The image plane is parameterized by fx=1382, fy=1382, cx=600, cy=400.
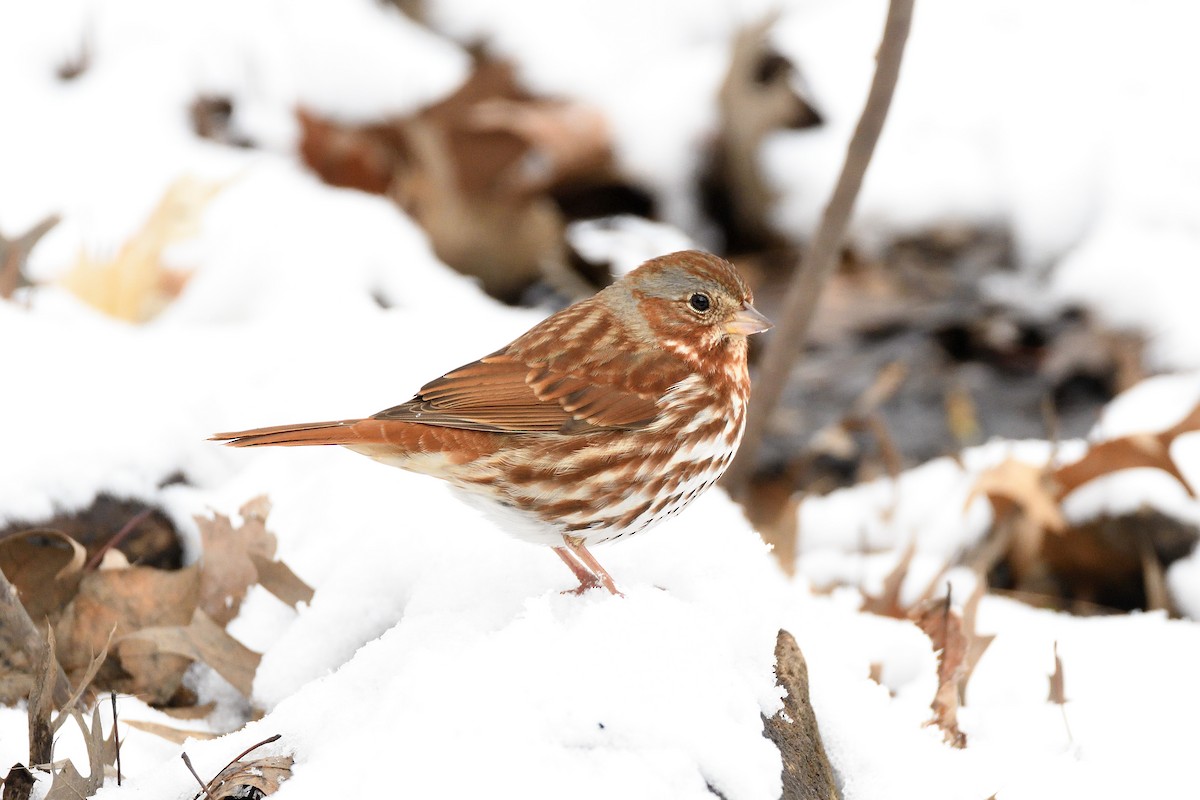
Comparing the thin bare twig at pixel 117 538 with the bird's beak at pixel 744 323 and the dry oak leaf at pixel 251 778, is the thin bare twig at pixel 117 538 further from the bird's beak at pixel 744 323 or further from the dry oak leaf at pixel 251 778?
the bird's beak at pixel 744 323

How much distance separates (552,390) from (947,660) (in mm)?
1107

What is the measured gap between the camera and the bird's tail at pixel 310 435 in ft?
9.57

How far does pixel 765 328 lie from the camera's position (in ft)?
10.8

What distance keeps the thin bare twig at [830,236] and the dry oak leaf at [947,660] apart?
104 centimetres

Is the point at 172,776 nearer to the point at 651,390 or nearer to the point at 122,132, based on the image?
the point at 651,390

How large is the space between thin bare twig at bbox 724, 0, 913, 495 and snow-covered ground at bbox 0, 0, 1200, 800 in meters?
0.59

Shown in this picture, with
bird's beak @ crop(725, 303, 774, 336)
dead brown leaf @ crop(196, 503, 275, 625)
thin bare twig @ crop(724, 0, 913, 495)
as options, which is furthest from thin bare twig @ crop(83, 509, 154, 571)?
thin bare twig @ crop(724, 0, 913, 495)

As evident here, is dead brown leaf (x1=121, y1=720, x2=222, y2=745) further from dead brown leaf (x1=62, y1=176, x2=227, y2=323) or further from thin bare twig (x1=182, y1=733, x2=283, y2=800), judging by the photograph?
dead brown leaf (x1=62, y1=176, x2=227, y2=323)

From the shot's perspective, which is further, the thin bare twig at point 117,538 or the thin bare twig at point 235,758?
the thin bare twig at point 117,538

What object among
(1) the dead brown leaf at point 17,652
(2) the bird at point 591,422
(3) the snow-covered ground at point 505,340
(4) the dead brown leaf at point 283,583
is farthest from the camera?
(4) the dead brown leaf at point 283,583

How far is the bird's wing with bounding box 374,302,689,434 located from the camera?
3105mm

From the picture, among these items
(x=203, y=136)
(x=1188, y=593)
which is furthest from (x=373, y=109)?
(x=1188, y=593)

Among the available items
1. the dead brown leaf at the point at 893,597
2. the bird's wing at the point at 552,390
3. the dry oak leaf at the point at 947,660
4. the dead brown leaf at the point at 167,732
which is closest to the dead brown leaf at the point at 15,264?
the bird's wing at the point at 552,390

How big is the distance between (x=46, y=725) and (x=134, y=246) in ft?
9.32
